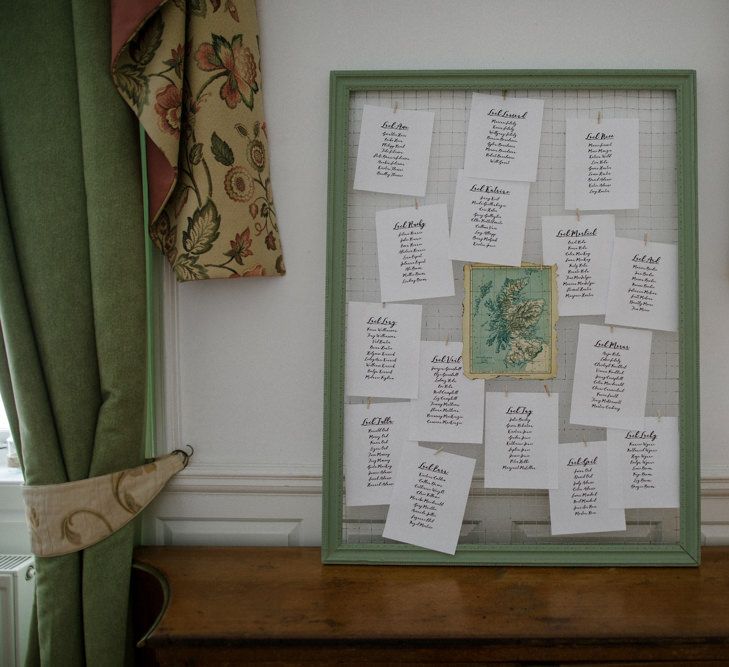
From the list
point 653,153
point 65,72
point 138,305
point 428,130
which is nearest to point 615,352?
point 653,153

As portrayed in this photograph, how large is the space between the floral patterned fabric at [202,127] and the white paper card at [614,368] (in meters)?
0.72

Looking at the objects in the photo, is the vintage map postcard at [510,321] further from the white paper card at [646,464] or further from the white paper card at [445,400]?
the white paper card at [646,464]

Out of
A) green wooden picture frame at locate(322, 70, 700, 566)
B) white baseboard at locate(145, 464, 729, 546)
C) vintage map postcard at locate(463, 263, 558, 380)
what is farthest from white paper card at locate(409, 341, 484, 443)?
white baseboard at locate(145, 464, 729, 546)

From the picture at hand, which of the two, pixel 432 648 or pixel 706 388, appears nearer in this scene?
pixel 432 648

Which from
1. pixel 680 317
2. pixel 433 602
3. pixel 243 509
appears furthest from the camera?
pixel 243 509

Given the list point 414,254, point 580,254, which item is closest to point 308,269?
point 414,254

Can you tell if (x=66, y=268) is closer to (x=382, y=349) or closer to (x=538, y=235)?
(x=382, y=349)

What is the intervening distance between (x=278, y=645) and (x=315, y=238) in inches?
31.8

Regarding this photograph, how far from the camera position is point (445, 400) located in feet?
3.97

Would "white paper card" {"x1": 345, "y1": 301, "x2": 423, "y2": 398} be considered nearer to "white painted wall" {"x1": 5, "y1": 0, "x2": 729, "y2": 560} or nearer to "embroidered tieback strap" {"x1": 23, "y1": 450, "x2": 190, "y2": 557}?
"white painted wall" {"x1": 5, "y1": 0, "x2": 729, "y2": 560}

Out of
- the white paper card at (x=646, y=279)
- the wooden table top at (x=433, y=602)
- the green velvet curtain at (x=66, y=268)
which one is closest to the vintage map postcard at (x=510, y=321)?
the white paper card at (x=646, y=279)

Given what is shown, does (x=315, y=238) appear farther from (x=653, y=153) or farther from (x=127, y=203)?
(x=653, y=153)

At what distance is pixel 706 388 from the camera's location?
1263 mm

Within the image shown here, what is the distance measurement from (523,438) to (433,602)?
0.38 metres
